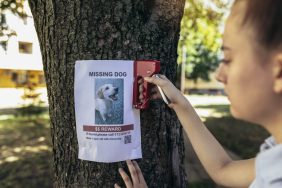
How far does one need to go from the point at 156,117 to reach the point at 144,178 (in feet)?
0.84

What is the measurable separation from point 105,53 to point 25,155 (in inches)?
276

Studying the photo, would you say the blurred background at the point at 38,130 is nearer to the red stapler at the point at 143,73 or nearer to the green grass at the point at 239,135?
the green grass at the point at 239,135

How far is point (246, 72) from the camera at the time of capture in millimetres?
1038

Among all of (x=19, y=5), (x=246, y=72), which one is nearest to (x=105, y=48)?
(x=246, y=72)

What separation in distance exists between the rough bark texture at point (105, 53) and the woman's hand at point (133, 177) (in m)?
0.05

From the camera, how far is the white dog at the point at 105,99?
1.64m

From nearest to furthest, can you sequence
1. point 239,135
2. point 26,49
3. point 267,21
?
point 267,21 < point 239,135 < point 26,49

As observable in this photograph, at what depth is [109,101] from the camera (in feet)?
5.43

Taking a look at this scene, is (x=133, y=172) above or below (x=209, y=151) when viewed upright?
below

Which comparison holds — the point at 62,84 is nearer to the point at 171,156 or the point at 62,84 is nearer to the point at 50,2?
the point at 50,2

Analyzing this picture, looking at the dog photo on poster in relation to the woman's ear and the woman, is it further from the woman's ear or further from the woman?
the woman's ear

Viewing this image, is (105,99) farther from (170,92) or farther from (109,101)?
(170,92)

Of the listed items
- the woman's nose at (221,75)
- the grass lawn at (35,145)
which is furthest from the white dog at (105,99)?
the grass lawn at (35,145)

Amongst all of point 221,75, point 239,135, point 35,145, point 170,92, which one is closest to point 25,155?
point 35,145
